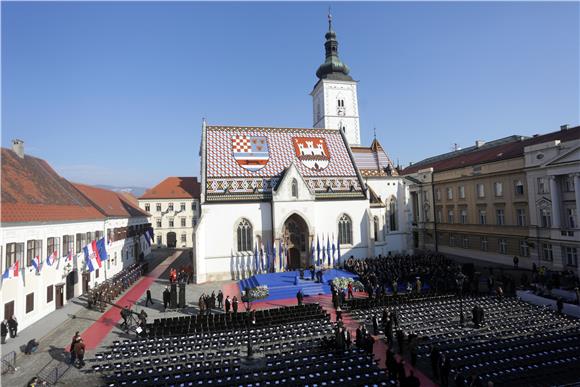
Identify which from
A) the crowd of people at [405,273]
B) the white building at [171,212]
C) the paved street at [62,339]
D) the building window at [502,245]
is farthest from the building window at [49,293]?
the building window at [502,245]

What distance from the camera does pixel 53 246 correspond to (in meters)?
23.0

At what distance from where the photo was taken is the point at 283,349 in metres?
15.5

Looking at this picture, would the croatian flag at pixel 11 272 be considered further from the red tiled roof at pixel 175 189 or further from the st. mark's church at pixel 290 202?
the red tiled roof at pixel 175 189

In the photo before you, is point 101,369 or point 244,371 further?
point 101,369

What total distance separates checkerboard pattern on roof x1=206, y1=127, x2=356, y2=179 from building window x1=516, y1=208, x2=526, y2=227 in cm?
1676

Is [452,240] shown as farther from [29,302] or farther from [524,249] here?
[29,302]

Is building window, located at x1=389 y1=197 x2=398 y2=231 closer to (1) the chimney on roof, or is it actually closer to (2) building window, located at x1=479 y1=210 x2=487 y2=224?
(2) building window, located at x1=479 y1=210 x2=487 y2=224

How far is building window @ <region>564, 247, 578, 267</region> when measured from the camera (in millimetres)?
27503

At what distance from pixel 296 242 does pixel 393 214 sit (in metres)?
13.4

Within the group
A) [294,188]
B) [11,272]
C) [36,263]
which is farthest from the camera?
[294,188]

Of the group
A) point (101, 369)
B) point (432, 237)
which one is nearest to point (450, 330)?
point (101, 369)

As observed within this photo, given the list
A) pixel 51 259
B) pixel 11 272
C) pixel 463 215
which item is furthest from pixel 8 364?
pixel 463 215

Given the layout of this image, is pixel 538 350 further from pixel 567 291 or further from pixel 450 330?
pixel 567 291

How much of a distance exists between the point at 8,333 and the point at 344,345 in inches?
710
